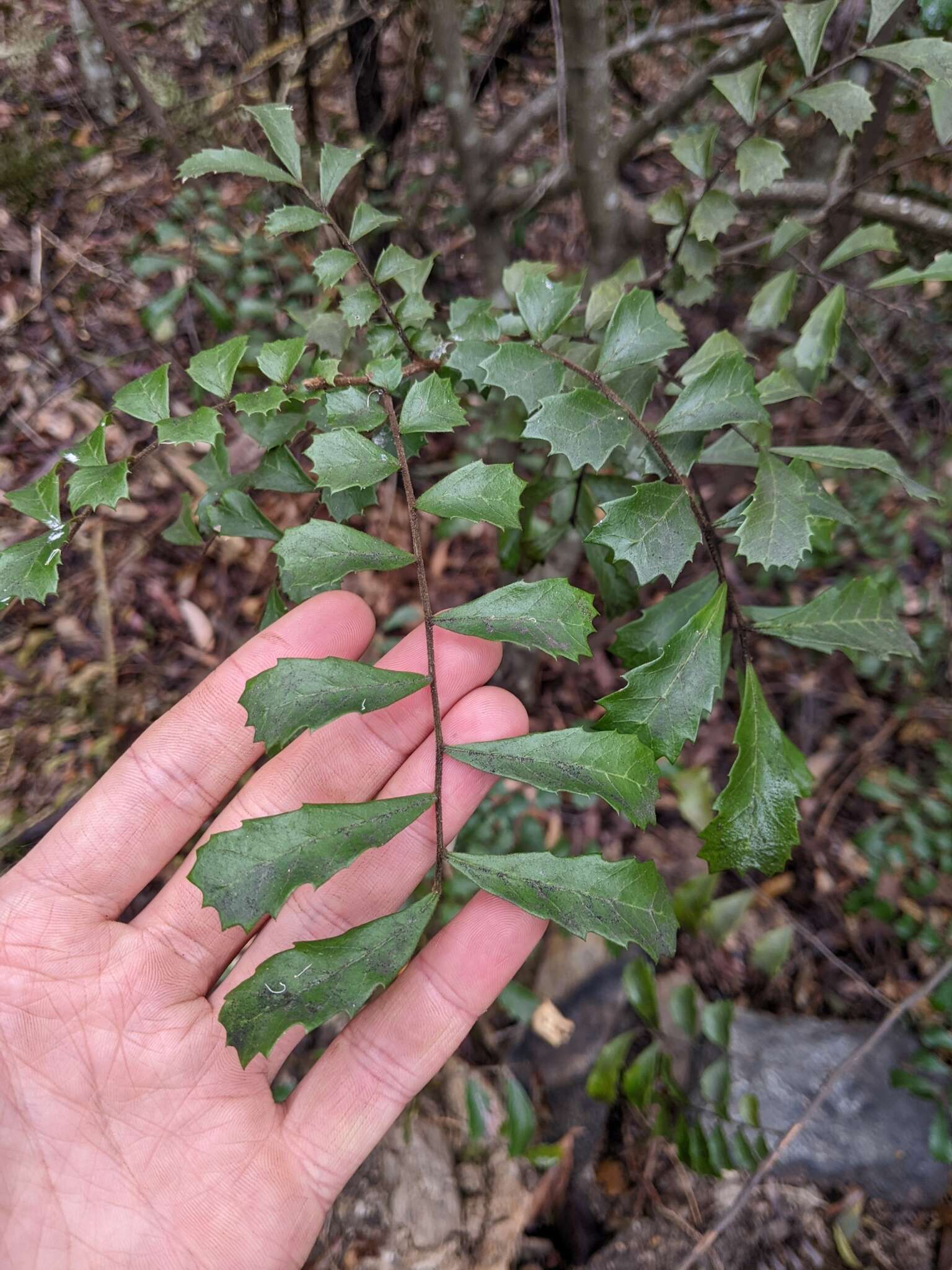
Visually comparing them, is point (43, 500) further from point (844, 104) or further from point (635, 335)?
point (844, 104)

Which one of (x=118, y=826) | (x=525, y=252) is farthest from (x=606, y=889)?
(x=525, y=252)

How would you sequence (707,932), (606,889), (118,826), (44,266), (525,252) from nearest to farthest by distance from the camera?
1. (606,889)
2. (118,826)
3. (707,932)
4. (44,266)
5. (525,252)

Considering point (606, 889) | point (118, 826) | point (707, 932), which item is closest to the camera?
point (606, 889)

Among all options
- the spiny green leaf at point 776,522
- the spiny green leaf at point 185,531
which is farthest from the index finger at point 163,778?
the spiny green leaf at point 776,522

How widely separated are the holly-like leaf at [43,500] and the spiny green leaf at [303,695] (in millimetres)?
427

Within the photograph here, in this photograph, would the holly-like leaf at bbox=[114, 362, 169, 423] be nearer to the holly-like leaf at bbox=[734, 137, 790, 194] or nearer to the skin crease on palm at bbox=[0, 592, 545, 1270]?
the skin crease on palm at bbox=[0, 592, 545, 1270]

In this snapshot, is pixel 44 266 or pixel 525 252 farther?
pixel 525 252

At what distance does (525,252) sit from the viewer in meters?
3.41

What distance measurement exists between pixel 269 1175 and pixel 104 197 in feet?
11.2

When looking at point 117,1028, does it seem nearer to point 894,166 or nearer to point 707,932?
point 707,932

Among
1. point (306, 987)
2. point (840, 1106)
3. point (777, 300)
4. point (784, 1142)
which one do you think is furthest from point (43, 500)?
point (840, 1106)

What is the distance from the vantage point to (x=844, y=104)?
52.6 inches

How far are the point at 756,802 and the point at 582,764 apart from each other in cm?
26

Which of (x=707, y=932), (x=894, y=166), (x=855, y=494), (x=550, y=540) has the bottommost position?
(x=707, y=932)
